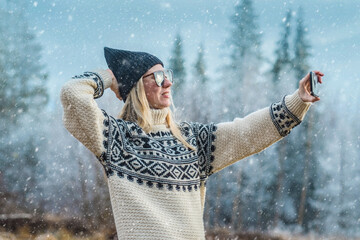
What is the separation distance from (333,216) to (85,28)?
6.19 metres

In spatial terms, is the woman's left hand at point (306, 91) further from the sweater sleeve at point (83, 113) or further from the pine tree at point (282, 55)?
the pine tree at point (282, 55)

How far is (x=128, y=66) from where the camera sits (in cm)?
215

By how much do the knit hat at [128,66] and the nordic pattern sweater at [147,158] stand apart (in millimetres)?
78

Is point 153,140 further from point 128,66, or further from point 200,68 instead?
point 200,68

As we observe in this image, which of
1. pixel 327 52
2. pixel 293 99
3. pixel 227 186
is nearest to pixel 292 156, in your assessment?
pixel 227 186

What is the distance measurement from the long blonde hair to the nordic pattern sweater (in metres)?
0.03

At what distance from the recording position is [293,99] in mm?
2092

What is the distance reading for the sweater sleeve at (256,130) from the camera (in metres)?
2.10

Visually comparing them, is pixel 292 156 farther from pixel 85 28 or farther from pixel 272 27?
pixel 85 28

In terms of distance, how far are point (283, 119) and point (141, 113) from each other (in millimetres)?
582

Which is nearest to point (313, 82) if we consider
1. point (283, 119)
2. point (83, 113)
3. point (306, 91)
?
point (306, 91)

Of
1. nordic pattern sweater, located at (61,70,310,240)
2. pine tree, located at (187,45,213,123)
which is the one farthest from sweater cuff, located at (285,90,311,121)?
pine tree, located at (187,45,213,123)

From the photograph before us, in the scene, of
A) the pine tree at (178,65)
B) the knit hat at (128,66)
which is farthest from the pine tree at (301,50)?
the knit hat at (128,66)

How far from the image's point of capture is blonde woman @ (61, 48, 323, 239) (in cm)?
194
